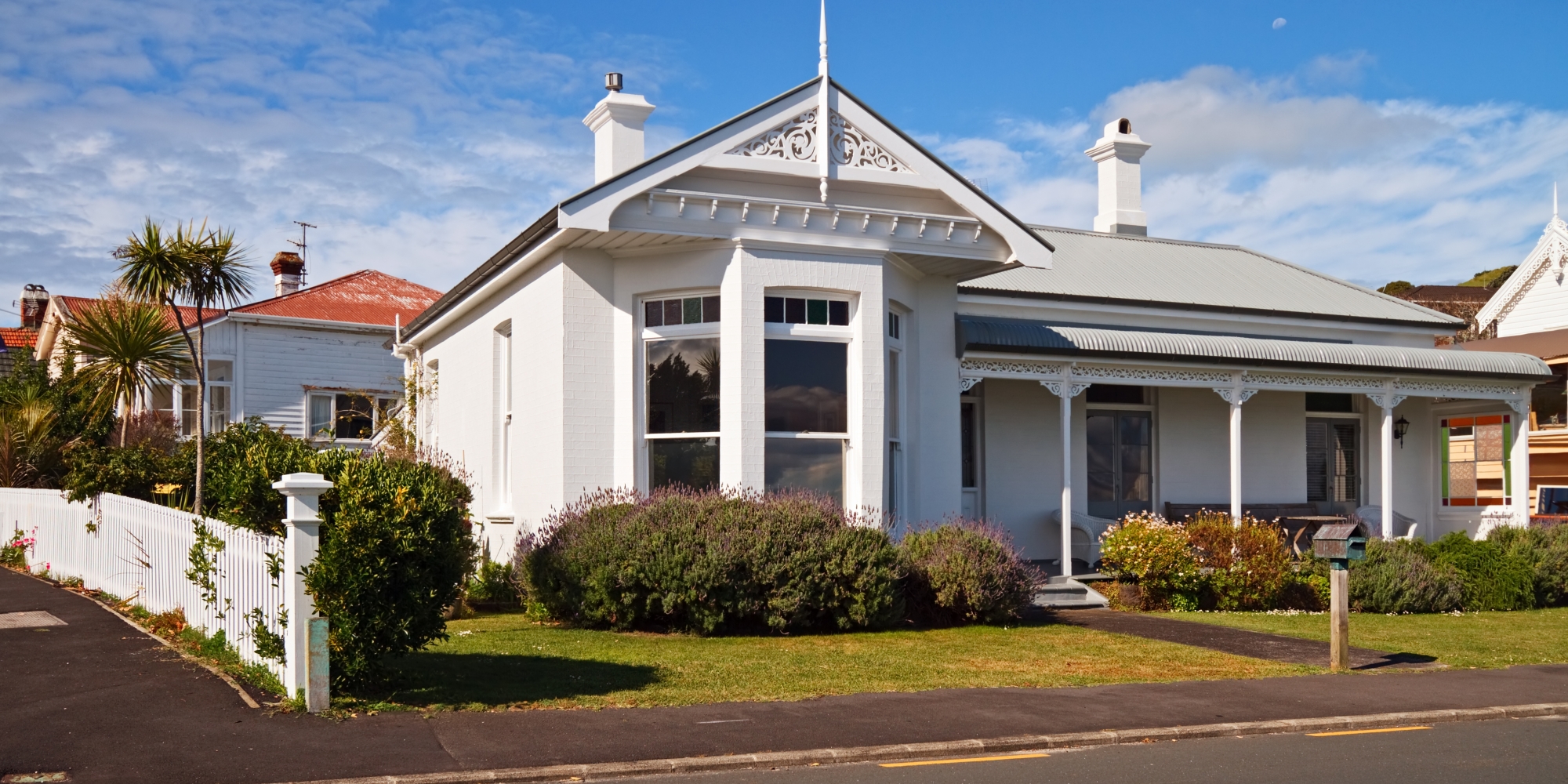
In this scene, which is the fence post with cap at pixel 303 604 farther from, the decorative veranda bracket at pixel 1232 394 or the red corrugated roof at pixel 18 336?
the red corrugated roof at pixel 18 336

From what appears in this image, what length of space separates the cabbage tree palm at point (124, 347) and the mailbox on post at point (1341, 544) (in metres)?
13.3

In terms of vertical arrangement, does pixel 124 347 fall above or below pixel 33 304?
below


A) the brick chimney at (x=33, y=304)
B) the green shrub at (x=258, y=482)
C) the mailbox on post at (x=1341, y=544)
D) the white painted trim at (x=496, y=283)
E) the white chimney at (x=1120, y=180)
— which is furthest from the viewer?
the brick chimney at (x=33, y=304)

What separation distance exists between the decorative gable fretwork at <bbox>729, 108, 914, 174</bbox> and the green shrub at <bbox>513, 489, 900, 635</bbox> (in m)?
3.99

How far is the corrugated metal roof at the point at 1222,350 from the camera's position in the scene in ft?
56.4

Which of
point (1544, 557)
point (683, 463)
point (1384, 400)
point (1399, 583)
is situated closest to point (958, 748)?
point (683, 463)

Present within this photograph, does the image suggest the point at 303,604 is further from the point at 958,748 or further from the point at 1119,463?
the point at 1119,463

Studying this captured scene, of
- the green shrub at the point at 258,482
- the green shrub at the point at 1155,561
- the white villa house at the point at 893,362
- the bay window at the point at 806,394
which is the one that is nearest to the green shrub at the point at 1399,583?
the green shrub at the point at 1155,561

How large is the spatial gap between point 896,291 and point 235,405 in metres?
21.4

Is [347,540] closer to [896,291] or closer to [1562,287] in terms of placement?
[896,291]

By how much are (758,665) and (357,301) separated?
27.4 meters

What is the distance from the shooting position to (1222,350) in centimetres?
1856

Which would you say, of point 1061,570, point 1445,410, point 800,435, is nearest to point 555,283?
point 800,435

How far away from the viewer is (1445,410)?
22703 mm
